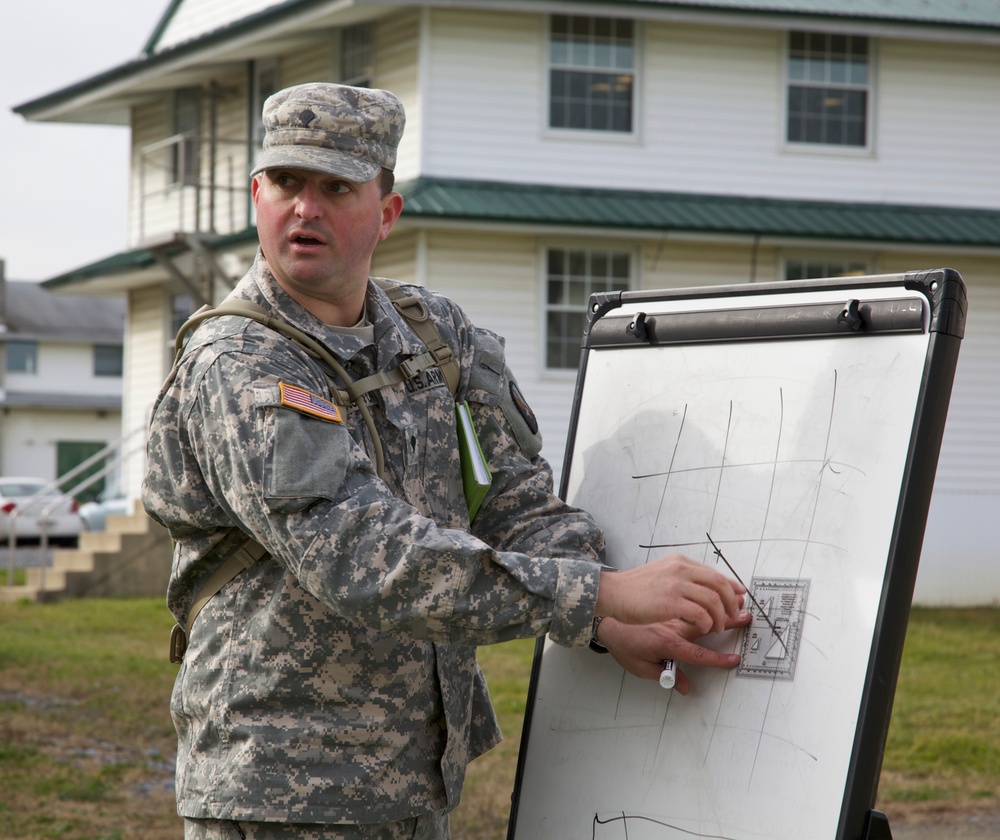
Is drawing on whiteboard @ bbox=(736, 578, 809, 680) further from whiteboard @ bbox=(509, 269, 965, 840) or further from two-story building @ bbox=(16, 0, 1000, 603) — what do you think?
two-story building @ bbox=(16, 0, 1000, 603)

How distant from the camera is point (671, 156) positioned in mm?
16500

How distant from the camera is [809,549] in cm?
264

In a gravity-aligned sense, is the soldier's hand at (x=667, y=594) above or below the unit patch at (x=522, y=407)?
below

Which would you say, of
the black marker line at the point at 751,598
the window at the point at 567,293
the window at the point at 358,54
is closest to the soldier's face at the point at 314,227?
the black marker line at the point at 751,598

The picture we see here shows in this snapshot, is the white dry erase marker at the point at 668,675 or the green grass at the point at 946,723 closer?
the white dry erase marker at the point at 668,675

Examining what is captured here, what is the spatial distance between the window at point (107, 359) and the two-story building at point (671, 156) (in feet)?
112

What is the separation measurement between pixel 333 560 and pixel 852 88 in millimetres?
16203

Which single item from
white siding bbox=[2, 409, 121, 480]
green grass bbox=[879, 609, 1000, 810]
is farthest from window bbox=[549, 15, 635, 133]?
white siding bbox=[2, 409, 121, 480]

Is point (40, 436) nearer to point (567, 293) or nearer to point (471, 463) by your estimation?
point (567, 293)

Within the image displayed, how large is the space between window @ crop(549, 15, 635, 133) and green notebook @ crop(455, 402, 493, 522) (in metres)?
13.9

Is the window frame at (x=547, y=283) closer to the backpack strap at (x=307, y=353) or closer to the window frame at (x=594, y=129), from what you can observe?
the window frame at (x=594, y=129)

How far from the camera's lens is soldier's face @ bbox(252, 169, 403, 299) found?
2.63 m

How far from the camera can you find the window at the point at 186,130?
64.2 feet

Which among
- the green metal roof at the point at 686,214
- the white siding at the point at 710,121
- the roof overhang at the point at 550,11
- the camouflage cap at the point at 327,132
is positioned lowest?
the camouflage cap at the point at 327,132
